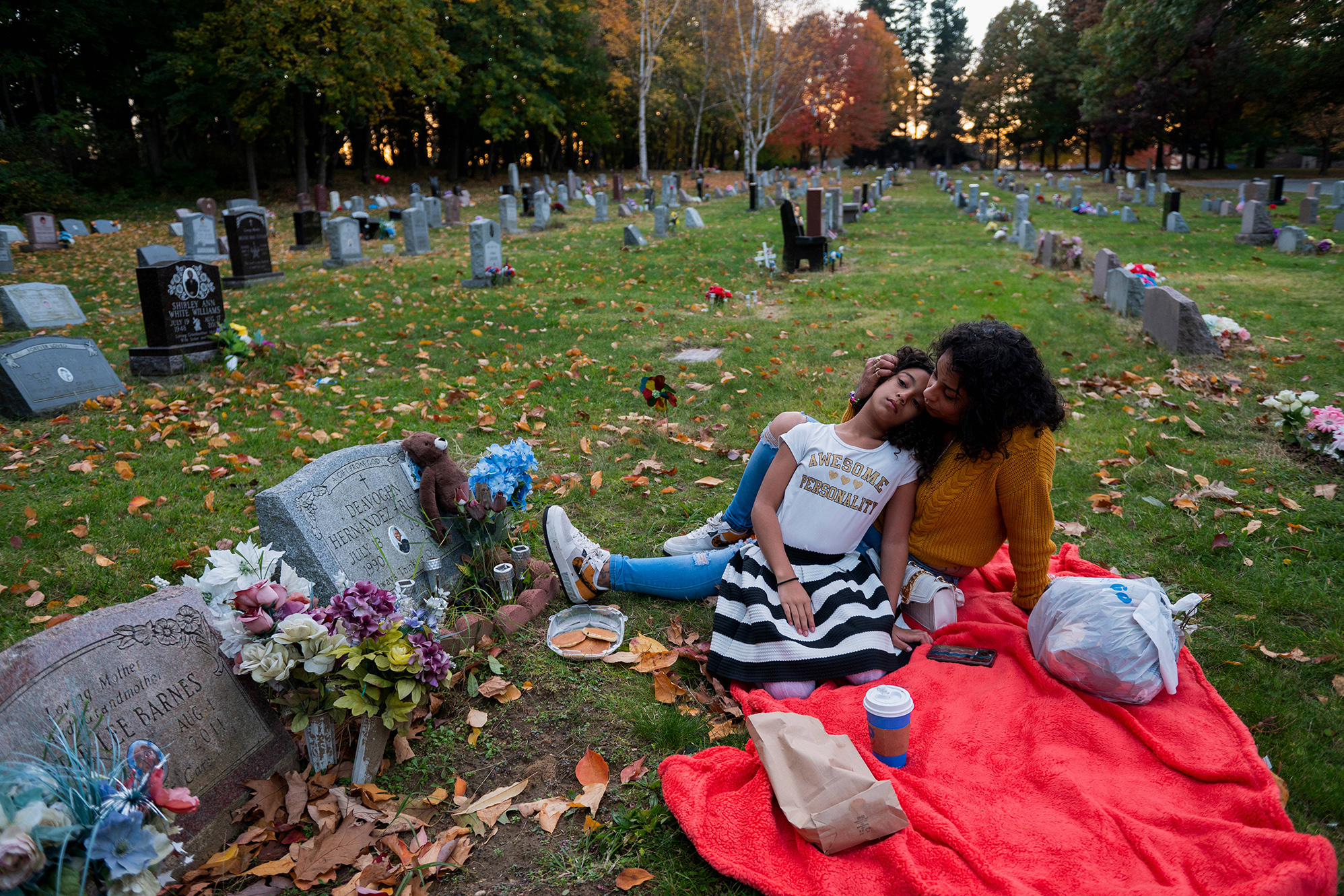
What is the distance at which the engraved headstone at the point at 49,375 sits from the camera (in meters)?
6.30

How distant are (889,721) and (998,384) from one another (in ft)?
4.41

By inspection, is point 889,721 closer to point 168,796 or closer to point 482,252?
point 168,796

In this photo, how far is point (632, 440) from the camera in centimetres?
585

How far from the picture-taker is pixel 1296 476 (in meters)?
4.96

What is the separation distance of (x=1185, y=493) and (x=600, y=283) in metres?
9.03

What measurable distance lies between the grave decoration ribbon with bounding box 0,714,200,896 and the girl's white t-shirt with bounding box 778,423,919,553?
92.0 inches

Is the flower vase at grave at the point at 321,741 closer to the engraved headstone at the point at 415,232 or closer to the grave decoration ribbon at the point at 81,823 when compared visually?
the grave decoration ribbon at the point at 81,823

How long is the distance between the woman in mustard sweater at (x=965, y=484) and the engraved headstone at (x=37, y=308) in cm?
1008

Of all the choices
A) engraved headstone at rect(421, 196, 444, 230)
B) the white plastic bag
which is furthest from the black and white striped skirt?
engraved headstone at rect(421, 196, 444, 230)

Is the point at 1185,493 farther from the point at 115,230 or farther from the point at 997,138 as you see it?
the point at 997,138

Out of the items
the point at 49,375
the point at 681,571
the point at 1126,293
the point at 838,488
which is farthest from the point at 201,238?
Answer: the point at 838,488

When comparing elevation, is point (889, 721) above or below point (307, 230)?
below

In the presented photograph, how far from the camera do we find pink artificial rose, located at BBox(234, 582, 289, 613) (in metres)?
2.45

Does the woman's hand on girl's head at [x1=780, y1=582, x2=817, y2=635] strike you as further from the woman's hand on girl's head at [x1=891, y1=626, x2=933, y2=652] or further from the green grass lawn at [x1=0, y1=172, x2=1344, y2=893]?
the green grass lawn at [x1=0, y1=172, x2=1344, y2=893]
